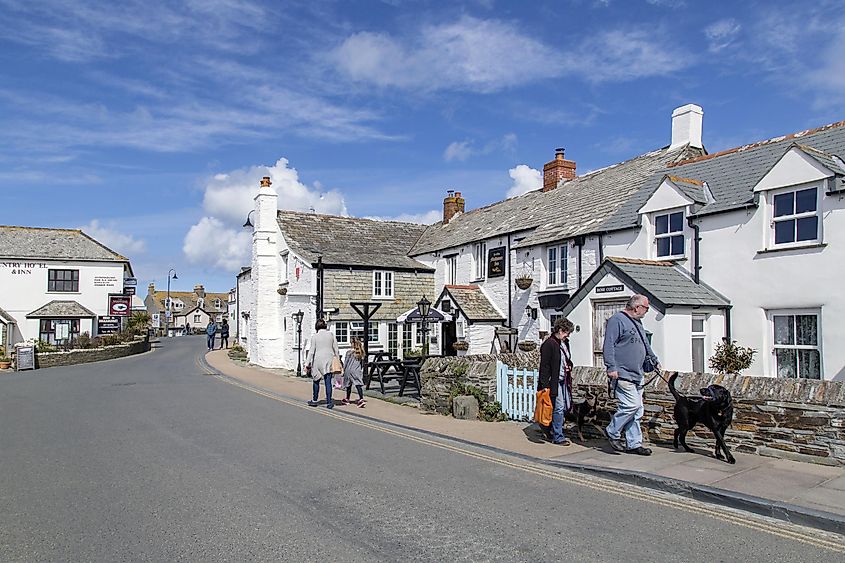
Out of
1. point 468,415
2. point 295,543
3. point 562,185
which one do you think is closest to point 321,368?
point 468,415

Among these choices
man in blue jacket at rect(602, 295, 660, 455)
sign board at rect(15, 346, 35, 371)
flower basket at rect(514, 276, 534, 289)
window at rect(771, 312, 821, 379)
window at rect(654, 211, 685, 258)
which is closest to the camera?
man in blue jacket at rect(602, 295, 660, 455)

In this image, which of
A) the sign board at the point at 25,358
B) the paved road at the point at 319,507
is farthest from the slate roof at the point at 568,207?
the sign board at the point at 25,358

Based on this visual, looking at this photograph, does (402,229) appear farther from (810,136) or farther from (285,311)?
(810,136)

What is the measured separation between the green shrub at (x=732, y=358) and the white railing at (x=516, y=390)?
5026 millimetres

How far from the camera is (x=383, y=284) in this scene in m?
28.9

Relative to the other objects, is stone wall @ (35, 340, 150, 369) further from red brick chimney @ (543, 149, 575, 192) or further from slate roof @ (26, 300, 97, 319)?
red brick chimney @ (543, 149, 575, 192)

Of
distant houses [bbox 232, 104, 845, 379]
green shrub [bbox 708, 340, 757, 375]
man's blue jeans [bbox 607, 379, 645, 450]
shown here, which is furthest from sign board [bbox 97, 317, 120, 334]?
man's blue jeans [bbox 607, 379, 645, 450]

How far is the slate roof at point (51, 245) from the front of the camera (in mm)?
41156

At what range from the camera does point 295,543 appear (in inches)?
216

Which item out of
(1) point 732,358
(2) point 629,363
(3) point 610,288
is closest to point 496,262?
(3) point 610,288

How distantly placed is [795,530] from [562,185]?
21.5 meters

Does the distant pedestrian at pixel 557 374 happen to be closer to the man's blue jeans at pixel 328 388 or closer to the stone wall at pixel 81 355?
the man's blue jeans at pixel 328 388

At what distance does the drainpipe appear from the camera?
52.3 feet

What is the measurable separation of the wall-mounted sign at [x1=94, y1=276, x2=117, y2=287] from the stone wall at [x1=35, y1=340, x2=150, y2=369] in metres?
5.83
